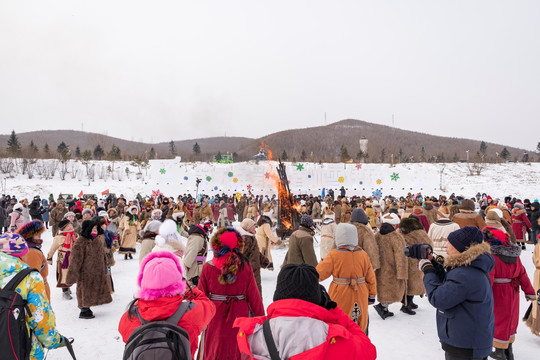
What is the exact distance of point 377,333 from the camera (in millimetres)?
5082

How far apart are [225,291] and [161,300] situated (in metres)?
1.26

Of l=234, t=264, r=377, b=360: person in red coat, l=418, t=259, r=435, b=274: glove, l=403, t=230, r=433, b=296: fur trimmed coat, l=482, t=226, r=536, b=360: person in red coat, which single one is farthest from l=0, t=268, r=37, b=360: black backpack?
l=403, t=230, r=433, b=296: fur trimmed coat

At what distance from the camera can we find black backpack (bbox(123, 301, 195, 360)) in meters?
1.84

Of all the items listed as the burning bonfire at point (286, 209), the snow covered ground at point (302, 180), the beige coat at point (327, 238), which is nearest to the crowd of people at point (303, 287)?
the beige coat at point (327, 238)

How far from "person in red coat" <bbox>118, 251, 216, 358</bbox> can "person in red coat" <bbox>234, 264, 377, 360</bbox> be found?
17.4 inches

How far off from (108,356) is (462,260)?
4.05 m

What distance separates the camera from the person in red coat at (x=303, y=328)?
5.50 feet

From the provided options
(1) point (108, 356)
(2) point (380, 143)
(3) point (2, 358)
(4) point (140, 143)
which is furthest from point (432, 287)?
(4) point (140, 143)

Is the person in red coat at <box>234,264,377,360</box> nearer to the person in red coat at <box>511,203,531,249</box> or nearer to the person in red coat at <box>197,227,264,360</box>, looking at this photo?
the person in red coat at <box>197,227,264,360</box>

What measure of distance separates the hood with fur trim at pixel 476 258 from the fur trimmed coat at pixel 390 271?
286cm

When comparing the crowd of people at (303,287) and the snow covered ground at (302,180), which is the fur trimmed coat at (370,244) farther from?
the snow covered ground at (302,180)

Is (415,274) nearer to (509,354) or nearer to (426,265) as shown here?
(509,354)

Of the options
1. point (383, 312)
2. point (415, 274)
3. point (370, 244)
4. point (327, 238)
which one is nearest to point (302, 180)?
point (327, 238)

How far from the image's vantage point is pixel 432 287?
9.61ft
